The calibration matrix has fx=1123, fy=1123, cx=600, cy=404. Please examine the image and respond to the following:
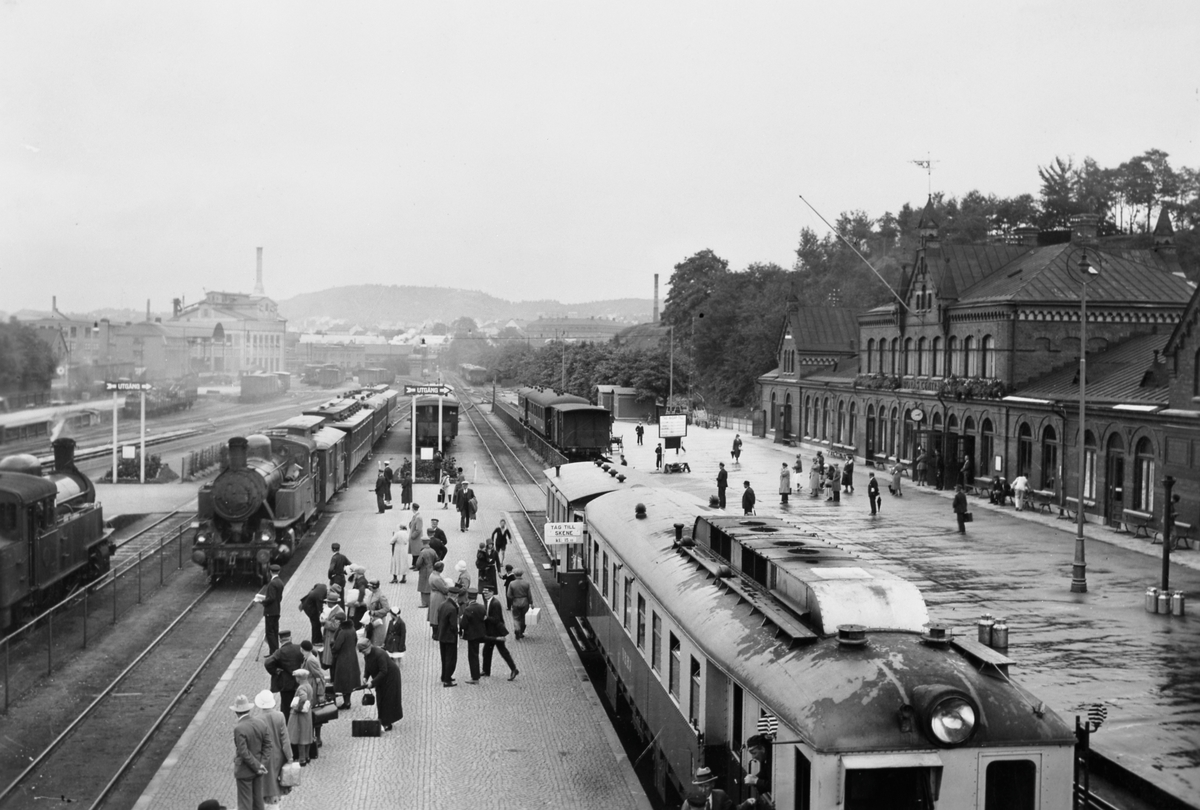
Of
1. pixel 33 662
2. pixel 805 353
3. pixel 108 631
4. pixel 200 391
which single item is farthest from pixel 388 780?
pixel 805 353

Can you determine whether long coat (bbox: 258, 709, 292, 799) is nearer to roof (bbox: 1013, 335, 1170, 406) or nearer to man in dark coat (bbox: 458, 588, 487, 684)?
man in dark coat (bbox: 458, 588, 487, 684)

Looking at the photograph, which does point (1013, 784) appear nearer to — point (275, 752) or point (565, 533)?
point (275, 752)

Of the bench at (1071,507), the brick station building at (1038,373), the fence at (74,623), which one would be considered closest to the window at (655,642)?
the fence at (74,623)

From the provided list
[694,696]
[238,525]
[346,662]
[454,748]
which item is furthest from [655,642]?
[238,525]

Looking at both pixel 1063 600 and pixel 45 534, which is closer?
pixel 45 534

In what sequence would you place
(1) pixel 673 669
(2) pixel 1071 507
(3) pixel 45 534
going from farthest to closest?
1. (2) pixel 1071 507
2. (3) pixel 45 534
3. (1) pixel 673 669
